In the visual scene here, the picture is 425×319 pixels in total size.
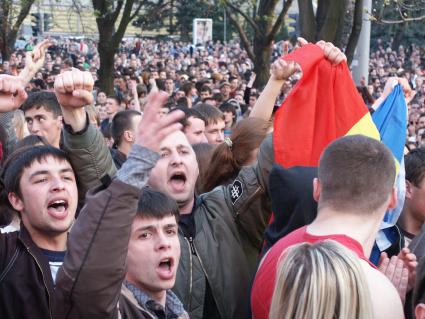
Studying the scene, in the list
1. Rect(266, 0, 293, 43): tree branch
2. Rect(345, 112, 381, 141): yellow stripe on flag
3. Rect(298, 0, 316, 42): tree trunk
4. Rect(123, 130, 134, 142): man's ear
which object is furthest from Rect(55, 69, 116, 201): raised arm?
Rect(266, 0, 293, 43): tree branch

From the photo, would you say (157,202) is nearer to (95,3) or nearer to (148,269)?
(148,269)

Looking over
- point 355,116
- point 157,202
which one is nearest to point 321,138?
point 355,116

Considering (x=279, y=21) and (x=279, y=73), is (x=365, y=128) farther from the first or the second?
(x=279, y=21)

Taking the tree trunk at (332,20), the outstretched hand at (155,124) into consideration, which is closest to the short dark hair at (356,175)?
the outstretched hand at (155,124)

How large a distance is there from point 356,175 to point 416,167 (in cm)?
192

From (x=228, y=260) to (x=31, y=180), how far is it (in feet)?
3.71

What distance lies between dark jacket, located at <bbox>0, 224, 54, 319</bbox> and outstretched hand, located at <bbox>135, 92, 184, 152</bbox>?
90cm

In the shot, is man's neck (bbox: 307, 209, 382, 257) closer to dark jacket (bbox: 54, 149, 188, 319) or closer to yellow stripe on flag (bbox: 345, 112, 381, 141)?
dark jacket (bbox: 54, 149, 188, 319)

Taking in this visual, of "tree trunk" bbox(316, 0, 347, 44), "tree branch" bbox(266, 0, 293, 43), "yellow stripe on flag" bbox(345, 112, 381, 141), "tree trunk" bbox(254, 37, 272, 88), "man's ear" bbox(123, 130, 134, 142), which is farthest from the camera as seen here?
"tree trunk" bbox(254, 37, 272, 88)

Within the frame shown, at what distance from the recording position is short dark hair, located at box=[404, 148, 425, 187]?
5.12m

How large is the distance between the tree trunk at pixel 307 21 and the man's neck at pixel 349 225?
1095cm

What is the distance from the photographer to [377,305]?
2.90m

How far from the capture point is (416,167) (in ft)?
17.0

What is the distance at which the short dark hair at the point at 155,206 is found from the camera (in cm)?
370
